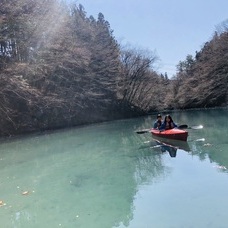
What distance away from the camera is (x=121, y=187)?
28.3 ft

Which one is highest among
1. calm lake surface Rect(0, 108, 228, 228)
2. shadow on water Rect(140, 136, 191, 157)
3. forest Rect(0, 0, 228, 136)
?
forest Rect(0, 0, 228, 136)

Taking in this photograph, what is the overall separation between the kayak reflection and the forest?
10.3 metres

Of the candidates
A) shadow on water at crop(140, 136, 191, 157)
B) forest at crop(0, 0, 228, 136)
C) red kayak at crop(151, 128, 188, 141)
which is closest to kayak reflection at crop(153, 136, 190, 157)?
shadow on water at crop(140, 136, 191, 157)

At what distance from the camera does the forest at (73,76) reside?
78.0 feet

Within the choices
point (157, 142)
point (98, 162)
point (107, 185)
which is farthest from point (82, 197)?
point (157, 142)

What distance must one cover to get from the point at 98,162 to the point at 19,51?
16329 mm

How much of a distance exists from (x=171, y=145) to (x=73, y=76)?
69.0ft

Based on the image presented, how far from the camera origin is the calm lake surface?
6.41m

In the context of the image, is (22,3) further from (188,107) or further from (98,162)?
(188,107)

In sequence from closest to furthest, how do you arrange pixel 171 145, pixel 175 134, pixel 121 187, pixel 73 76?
pixel 121 187 → pixel 175 134 → pixel 171 145 → pixel 73 76

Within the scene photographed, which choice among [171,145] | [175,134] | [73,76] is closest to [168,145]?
[171,145]

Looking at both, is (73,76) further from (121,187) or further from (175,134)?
(121,187)

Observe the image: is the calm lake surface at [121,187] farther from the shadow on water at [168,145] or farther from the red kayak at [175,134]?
the red kayak at [175,134]

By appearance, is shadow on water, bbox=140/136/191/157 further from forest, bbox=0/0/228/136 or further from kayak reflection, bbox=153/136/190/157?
forest, bbox=0/0/228/136
